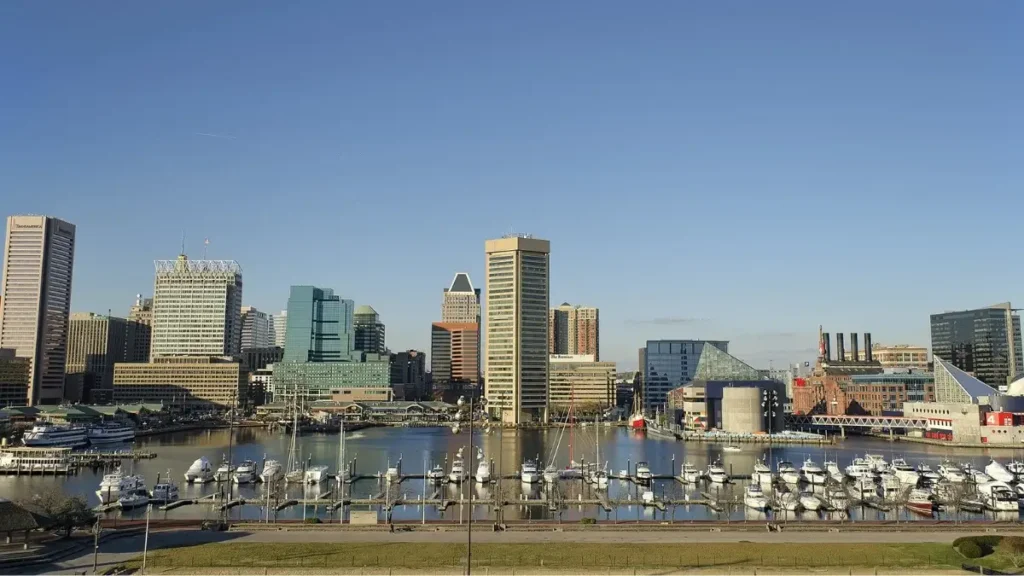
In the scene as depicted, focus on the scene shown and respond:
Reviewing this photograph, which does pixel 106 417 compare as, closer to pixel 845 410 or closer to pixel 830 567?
pixel 845 410

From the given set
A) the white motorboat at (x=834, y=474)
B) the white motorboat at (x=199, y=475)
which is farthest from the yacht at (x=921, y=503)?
the white motorboat at (x=199, y=475)

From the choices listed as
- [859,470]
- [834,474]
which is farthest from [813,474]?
[859,470]

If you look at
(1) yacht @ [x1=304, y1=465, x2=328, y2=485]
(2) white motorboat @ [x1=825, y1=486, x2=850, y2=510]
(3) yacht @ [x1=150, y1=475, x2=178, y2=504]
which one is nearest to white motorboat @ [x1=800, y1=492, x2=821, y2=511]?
(2) white motorboat @ [x1=825, y1=486, x2=850, y2=510]

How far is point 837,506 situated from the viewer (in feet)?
202

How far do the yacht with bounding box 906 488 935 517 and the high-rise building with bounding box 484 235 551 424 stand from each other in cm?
13287

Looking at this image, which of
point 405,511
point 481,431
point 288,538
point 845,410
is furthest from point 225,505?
point 845,410

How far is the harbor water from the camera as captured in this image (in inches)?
2427

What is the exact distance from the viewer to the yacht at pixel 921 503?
61.4 m

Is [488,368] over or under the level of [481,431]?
over

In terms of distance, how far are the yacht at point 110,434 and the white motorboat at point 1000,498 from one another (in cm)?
11652

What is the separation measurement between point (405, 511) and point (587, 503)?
14.1 meters

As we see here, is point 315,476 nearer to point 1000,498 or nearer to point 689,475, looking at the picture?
point 689,475

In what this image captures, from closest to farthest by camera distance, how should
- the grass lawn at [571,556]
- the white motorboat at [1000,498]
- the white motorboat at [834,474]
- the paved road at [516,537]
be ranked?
the grass lawn at [571,556]
the paved road at [516,537]
the white motorboat at [1000,498]
the white motorboat at [834,474]

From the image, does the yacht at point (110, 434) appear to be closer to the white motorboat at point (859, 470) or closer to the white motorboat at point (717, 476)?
the white motorboat at point (717, 476)
